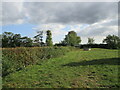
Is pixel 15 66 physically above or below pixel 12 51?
below

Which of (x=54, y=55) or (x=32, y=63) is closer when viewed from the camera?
(x=32, y=63)

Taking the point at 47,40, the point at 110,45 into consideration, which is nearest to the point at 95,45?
the point at 110,45

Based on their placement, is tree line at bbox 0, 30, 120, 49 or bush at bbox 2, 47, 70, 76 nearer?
bush at bbox 2, 47, 70, 76

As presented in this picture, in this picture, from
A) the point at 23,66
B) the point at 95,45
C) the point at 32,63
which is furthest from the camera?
the point at 95,45

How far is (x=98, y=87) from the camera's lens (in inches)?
149

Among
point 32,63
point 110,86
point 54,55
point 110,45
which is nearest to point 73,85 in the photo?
point 110,86

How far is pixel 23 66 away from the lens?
7.02 meters

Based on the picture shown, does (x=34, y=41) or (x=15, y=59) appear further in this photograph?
(x=34, y=41)

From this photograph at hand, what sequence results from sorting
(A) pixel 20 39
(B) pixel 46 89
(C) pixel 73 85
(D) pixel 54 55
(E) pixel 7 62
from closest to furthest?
1. (B) pixel 46 89
2. (C) pixel 73 85
3. (E) pixel 7 62
4. (D) pixel 54 55
5. (A) pixel 20 39

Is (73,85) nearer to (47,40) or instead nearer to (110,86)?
(110,86)

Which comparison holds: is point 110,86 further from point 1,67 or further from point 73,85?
point 1,67

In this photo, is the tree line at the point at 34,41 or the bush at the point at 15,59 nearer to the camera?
the bush at the point at 15,59

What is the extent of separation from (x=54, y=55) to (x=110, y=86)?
1003 cm

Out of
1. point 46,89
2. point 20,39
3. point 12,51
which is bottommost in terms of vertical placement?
point 46,89
